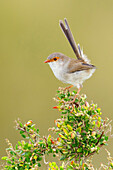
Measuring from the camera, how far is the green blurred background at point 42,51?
623 cm

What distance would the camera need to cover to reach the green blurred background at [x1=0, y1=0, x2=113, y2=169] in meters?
6.23

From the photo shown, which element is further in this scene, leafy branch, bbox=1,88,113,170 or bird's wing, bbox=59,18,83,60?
bird's wing, bbox=59,18,83,60

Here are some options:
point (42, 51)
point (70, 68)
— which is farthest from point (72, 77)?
point (42, 51)

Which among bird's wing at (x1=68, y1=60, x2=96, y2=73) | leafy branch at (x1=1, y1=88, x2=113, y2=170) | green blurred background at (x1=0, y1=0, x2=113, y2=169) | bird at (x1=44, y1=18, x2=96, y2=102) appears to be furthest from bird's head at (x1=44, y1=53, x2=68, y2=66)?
green blurred background at (x1=0, y1=0, x2=113, y2=169)

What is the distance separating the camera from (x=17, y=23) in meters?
6.89

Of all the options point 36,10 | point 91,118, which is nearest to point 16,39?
point 36,10

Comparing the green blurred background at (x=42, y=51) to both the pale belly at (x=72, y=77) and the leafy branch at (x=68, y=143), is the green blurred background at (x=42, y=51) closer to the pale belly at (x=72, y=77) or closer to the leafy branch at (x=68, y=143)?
the pale belly at (x=72, y=77)

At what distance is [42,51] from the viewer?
254 inches

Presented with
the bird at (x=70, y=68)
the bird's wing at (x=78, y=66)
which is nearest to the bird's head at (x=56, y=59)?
the bird at (x=70, y=68)

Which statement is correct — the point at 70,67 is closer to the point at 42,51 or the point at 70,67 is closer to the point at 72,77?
the point at 72,77

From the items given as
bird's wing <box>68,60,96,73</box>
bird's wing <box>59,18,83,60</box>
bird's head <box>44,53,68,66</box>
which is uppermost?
bird's wing <box>59,18,83,60</box>

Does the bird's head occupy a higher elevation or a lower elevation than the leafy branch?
higher

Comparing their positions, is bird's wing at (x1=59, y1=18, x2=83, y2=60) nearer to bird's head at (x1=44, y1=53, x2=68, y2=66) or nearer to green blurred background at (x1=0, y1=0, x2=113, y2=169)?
bird's head at (x1=44, y1=53, x2=68, y2=66)

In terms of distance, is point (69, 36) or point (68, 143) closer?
point (68, 143)
